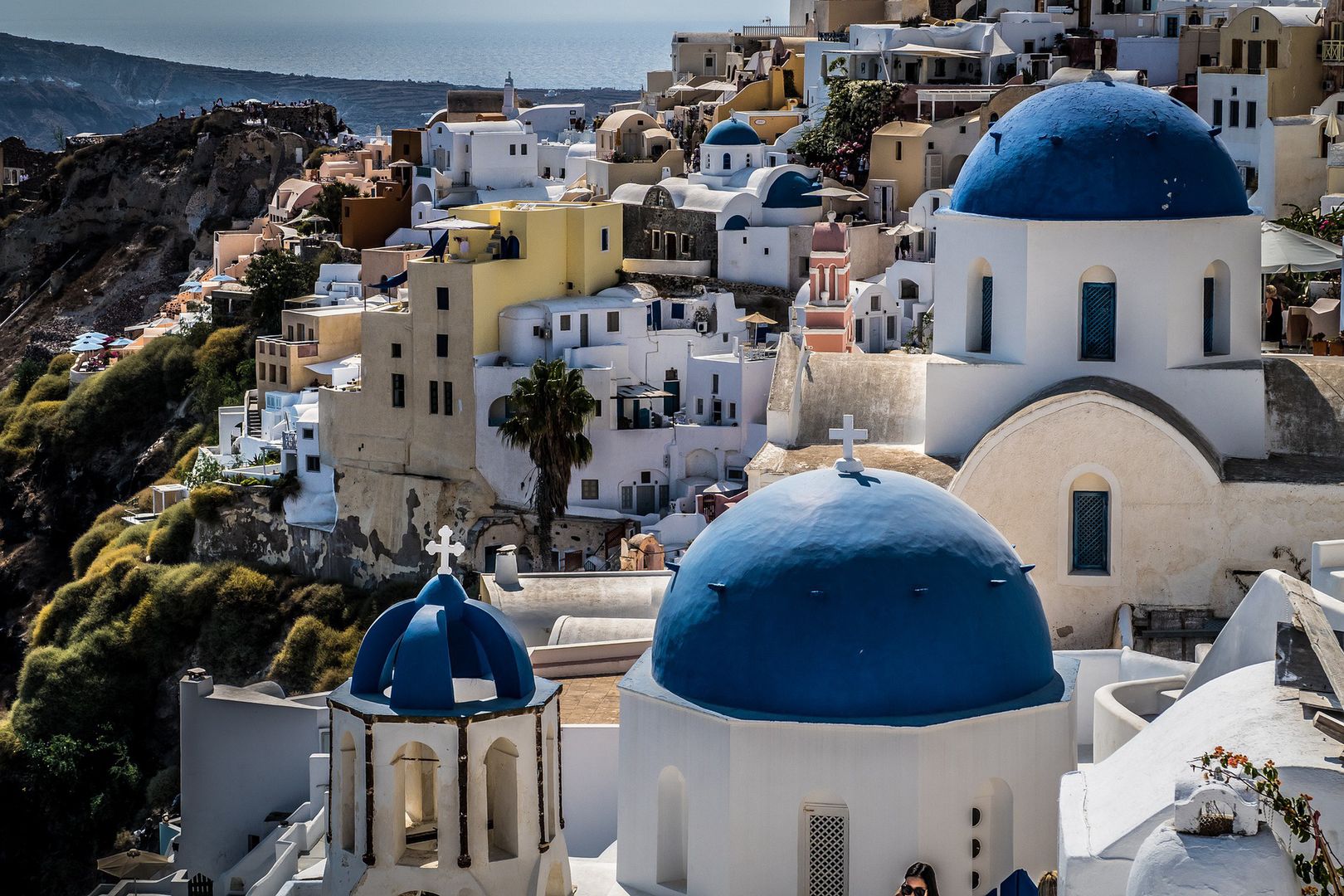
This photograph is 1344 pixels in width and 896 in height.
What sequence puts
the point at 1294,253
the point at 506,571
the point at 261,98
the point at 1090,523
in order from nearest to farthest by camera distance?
1. the point at 1090,523
2. the point at 506,571
3. the point at 1294,253
4. the point at 261,98

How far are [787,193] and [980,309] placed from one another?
92.8 feet

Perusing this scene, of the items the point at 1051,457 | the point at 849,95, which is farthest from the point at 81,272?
the point at 1051,457

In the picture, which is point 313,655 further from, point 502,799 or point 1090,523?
point 502,799

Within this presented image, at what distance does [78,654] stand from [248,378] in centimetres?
1011

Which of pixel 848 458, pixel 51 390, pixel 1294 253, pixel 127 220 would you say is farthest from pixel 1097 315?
pixel 127 220

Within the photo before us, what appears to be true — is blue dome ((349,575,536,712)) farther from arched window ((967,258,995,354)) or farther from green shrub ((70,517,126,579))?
green shrub ((70,517,126,579))

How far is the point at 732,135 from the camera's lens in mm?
55688

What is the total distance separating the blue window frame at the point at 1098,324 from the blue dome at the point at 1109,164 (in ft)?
2.68

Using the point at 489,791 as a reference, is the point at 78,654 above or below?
below

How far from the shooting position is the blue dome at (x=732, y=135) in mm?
55562

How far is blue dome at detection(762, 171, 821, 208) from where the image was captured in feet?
173

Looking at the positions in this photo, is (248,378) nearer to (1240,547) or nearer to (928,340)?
(928,340)

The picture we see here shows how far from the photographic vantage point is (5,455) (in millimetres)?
66125

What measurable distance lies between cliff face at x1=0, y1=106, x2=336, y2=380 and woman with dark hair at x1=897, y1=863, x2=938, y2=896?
226 ft
